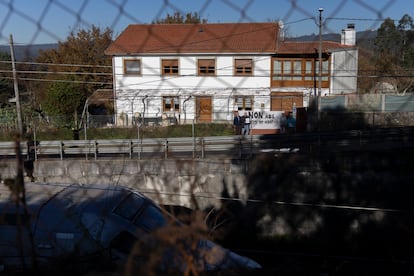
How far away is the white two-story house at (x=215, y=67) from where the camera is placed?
1.69 meters

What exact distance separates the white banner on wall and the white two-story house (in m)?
0.15

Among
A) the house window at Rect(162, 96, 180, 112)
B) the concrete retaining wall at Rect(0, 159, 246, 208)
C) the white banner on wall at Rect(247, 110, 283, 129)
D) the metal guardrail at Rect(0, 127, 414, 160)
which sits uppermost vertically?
the house window at Rect(162, 96, 180, 112)

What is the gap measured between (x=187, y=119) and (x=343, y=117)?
2873 mm

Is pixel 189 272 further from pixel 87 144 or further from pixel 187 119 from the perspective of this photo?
pixel 187 119

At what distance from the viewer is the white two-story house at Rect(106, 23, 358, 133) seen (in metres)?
1.69

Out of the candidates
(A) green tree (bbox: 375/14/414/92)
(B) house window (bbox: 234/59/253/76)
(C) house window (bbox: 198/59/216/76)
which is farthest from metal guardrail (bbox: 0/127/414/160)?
(A) green tree (bbox: 375/14/414/92)

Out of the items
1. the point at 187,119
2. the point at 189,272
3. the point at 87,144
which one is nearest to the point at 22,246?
the point at 189,272

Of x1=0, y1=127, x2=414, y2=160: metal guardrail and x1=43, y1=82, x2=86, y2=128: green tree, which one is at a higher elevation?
x1=43, y1=82, x2=86, y2=128: green tree

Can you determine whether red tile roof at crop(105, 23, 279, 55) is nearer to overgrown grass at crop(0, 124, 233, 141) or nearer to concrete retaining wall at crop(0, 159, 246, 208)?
concrete retaining wall at crop(0, 159, 246, 208)

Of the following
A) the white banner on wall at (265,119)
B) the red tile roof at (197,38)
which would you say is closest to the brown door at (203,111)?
the white banner on wall at (265,119)

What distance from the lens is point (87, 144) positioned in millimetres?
6340

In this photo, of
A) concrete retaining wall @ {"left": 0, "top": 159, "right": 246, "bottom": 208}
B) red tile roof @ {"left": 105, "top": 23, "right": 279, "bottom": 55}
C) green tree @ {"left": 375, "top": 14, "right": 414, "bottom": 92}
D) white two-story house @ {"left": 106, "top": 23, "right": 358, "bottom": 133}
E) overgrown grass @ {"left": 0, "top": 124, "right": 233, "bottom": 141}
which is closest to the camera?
green tree @ {"left": 375, "top": 14, "right": 414, "bottom": 92}

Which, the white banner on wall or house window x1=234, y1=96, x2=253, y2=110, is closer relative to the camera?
house window x1=234, y1=96, x2=253, y2=110

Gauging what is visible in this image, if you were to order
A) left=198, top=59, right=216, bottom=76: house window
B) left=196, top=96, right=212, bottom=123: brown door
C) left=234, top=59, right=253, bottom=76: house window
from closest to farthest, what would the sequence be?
left=198, top=59, right=216, bottom=76: house window < left=234, top=59, right=253, bottom=76: house window < left=196, top=96, right=212, bottom=123: brown door
